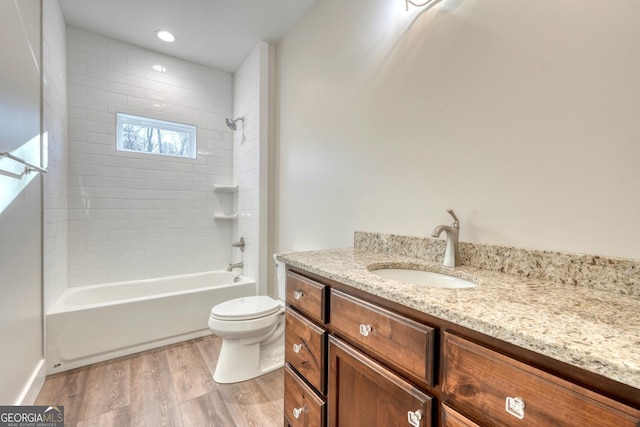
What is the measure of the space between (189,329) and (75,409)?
923mm

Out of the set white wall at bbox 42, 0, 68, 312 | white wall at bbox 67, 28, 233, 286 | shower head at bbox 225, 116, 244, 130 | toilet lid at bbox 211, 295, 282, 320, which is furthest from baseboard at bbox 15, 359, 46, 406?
shower head at bbox 225, 116, 244, 130

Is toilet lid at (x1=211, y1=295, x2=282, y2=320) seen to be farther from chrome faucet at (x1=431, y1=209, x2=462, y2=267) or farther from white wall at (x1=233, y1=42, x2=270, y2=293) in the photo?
chrome faucet at (x1=431, y1=209, x2=462, y2=267)

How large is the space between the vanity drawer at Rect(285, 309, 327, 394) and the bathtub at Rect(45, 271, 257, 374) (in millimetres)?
1580

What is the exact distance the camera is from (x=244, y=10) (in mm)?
2180

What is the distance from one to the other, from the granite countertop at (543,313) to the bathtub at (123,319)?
1973 mm

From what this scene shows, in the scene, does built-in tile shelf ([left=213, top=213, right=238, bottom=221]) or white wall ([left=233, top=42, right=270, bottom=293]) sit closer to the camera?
white wall ([left=233, top=42, right=270, bottom=293])

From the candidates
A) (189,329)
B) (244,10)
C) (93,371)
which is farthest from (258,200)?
(93,371)

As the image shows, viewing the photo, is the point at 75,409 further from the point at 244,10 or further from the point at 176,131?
the point at 244,10

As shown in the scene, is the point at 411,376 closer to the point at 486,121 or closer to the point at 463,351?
the point at 463,351

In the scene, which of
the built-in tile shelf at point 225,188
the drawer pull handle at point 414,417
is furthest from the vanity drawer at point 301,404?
the built-in tile shelf at point 225,188

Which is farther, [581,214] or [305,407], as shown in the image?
[305,407]

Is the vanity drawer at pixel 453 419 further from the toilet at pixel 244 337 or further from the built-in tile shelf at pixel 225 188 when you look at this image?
the built-in tile shelf at pixel 225 188

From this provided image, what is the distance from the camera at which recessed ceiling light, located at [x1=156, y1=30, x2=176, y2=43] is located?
248cm

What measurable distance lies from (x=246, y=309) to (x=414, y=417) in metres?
1.45
